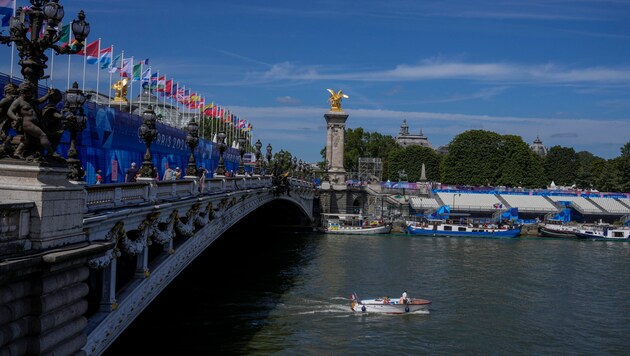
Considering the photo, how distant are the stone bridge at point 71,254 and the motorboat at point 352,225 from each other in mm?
53339

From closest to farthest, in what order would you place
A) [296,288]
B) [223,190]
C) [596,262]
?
[223,190] < [296,288] < [596,262]

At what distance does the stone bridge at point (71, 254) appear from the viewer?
33.7ft

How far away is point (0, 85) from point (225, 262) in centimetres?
2591

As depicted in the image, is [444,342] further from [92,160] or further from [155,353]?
[92,160]

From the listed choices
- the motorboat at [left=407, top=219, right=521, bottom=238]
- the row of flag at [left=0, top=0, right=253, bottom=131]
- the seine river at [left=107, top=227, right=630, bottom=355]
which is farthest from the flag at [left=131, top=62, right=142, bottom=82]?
the motorboat at [left=407, top=219, right=521, bottom=238]

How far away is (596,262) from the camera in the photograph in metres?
53.6

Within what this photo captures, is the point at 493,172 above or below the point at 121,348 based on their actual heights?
above

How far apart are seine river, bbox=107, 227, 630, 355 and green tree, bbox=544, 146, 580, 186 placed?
262 feet

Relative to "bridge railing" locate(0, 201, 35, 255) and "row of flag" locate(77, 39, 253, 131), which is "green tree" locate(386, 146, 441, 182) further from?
"bridge railing" locate(0, 201, 35, 255)

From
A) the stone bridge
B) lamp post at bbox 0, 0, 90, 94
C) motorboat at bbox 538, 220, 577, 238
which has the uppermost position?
lamp post at bbox 0, 0, 90, 94

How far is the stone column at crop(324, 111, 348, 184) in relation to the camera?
89.6 meters

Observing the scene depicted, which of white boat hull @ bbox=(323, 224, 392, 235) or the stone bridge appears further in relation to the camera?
white boat hull @ bbox=(323, 224, 392, 235)

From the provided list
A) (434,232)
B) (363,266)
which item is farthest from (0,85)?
(434,232)

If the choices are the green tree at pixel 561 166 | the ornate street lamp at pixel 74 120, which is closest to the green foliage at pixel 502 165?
the green tree at pixel 561 166
